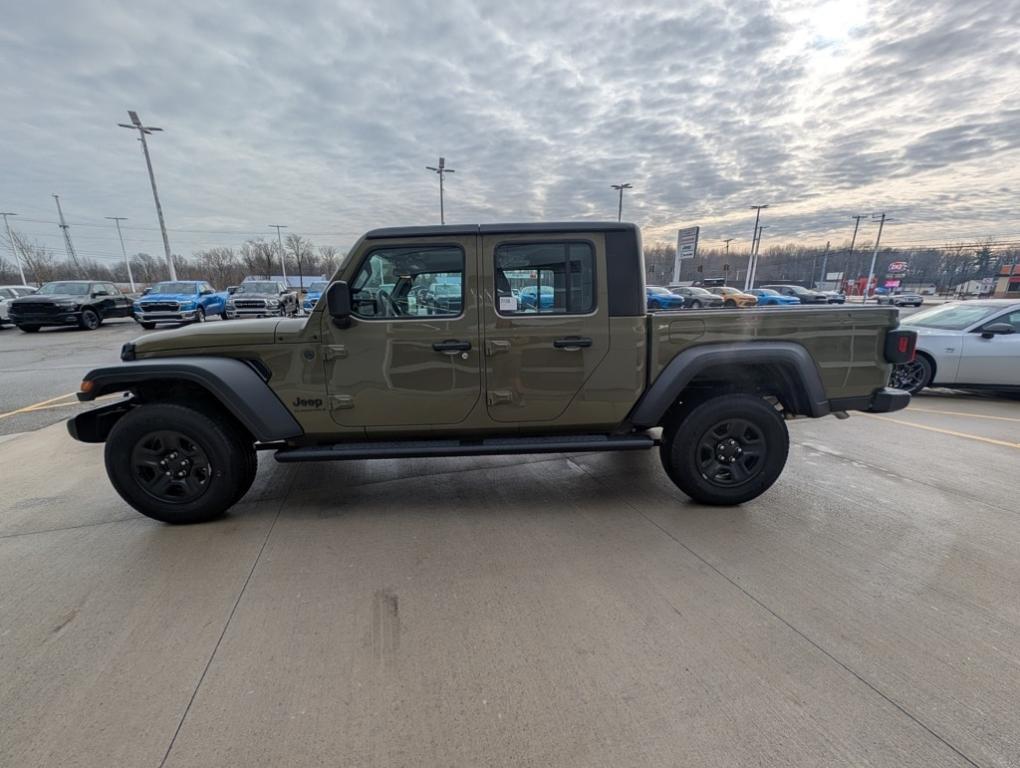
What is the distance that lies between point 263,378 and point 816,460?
488 cm

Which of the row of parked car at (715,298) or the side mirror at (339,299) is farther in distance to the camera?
the row of parked car at (715,298)

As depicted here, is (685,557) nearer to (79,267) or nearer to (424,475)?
(424,475)

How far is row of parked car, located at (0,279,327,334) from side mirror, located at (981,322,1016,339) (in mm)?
16126

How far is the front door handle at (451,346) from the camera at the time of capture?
128 inches

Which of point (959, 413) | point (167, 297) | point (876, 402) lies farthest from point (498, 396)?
point (167, 297)

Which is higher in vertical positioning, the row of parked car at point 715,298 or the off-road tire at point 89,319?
the off-road tire at point 89,319

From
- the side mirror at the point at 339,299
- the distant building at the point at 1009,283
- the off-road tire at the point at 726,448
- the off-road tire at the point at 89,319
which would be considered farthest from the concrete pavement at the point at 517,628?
the distant building at the point at 1009,283

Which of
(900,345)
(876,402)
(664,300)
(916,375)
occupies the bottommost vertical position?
(664,300)

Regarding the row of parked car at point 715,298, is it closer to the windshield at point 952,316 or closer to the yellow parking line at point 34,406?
the windshield at point 952,316

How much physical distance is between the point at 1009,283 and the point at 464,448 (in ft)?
236

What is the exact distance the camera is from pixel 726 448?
3498mm

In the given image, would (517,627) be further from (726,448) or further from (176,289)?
(176,289)

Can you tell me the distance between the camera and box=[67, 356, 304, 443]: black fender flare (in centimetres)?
311

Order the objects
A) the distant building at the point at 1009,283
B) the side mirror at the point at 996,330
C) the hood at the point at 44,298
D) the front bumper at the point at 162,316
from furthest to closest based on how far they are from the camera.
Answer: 1. the distant building at the point at 1009,283
2. the front bumper at the point at 162,316
3. the hood at the point at 44,298
4. the side mirror at the point at 996,330
